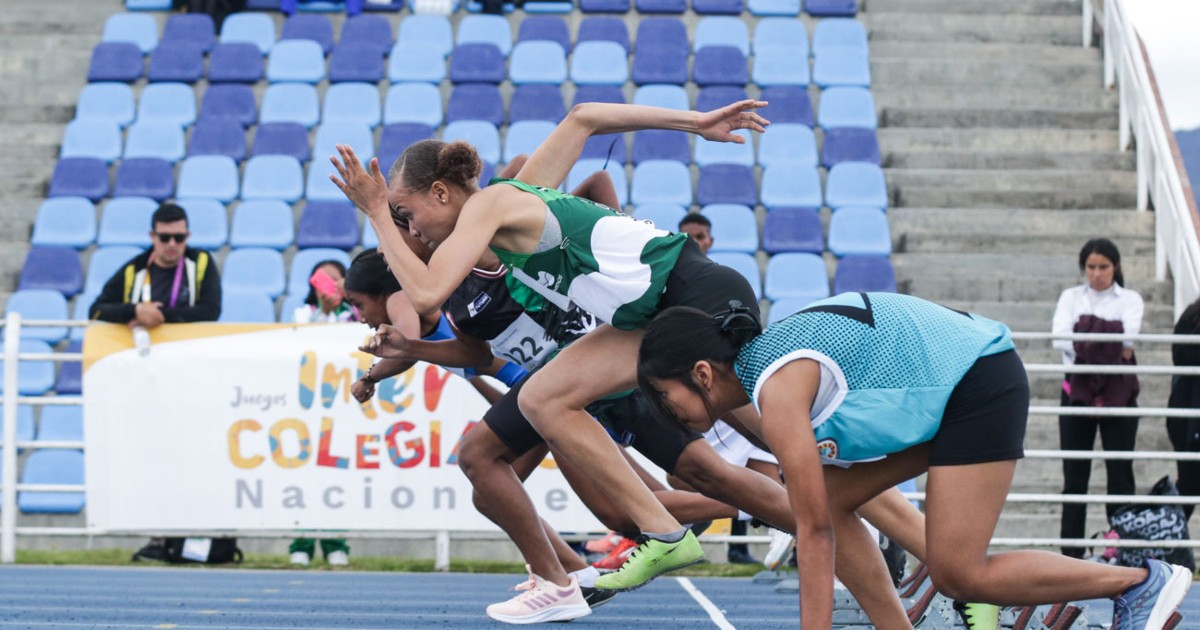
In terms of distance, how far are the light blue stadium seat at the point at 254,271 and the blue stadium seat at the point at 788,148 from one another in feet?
13.6

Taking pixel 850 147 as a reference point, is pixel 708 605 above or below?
below

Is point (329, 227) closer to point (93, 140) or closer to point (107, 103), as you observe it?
point (93, 140)

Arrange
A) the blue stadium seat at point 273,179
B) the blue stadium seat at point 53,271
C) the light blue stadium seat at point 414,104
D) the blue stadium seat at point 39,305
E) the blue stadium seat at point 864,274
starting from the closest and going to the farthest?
the blue stadium seat at point 39,305
the blue stadium seat at point 864,274
the blue stadium seat at point 53,271
the blue stadium seat at point 273,179
the light blue stadium seat at point 414,104

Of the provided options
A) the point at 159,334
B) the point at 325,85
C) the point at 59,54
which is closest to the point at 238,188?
the point at 325,85

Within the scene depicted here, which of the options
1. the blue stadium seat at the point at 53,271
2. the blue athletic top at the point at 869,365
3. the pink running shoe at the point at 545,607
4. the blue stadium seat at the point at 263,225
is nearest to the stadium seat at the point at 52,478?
the blue stadium seat at the point at 53,271

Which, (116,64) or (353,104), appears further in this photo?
(116,64)

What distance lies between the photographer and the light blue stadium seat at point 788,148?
12266 mm

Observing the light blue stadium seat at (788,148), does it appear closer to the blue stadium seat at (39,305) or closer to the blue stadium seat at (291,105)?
the blue stadium seat at (291,105)

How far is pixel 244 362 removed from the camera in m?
8.14

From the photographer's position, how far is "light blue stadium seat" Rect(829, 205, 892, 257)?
448 inches

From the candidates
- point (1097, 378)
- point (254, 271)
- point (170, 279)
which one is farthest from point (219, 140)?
point (1097, 378)

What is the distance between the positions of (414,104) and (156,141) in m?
2.24

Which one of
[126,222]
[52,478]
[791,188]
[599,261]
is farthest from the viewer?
[791,188]

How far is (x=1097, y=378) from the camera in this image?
27.9 feet
